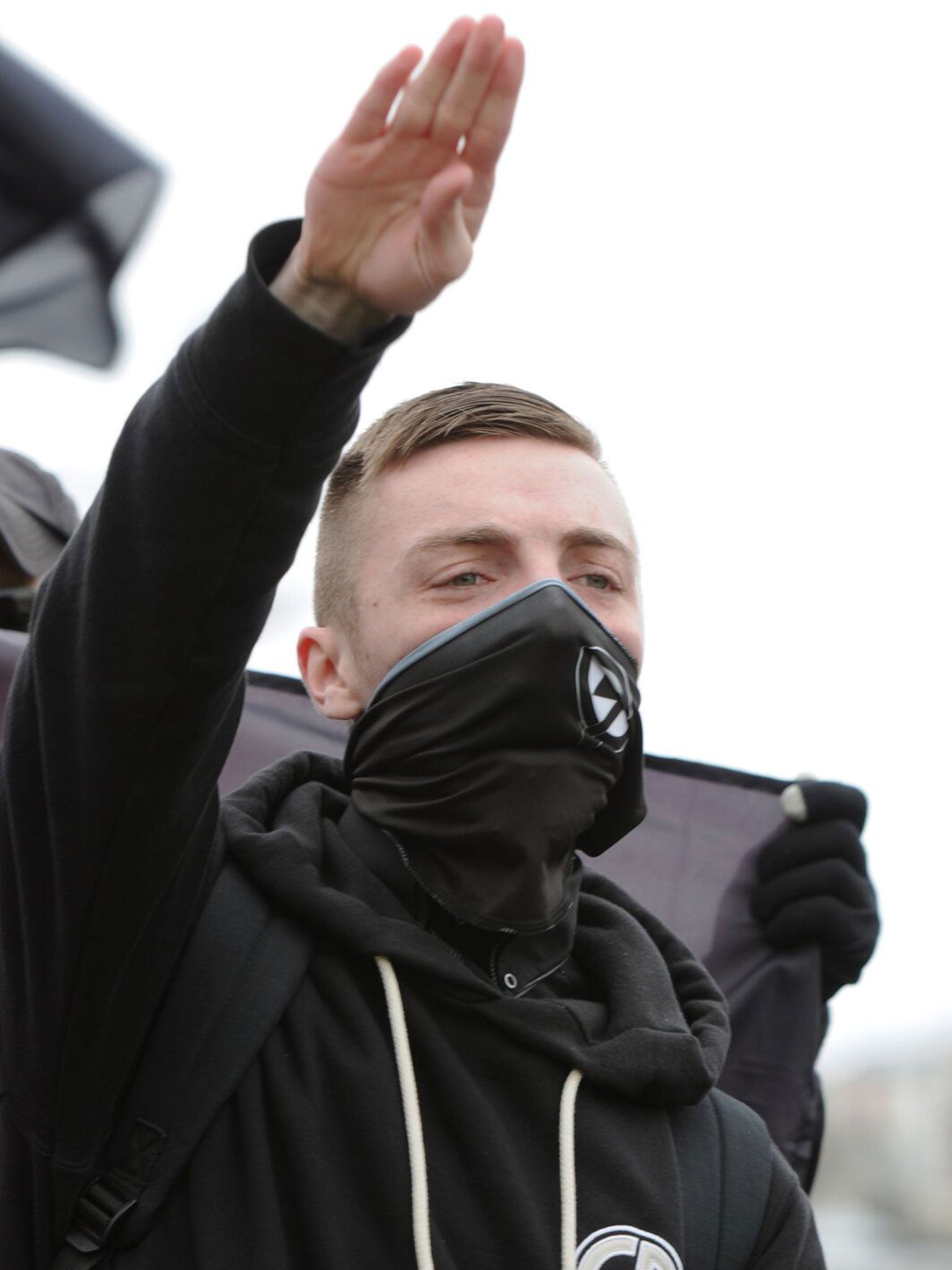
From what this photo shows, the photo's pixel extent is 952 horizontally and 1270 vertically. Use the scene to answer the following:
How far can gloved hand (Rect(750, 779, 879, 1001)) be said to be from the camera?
3.03m

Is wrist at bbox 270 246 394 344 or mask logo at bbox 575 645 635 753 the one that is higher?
wrist at bbox 270 246 394 344

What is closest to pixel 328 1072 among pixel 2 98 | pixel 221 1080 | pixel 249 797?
pixel 221 1080

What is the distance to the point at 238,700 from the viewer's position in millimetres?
1646

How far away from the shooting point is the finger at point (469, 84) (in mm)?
1403

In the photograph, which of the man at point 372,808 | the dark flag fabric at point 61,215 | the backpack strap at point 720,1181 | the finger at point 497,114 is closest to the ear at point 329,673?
the man at point 372,808

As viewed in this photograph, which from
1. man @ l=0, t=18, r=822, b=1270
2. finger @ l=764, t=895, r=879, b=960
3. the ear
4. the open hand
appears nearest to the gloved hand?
finger @ l=764, t=895, r=879, b=960

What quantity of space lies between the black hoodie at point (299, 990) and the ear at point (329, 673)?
0.15 metres

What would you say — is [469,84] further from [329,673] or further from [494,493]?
[329,673]

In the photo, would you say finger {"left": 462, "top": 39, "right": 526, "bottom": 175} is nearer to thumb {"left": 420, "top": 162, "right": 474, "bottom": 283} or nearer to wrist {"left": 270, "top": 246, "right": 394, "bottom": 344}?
thumb {"left": 420, "top": 162, "right": 474, "bottom": 283}

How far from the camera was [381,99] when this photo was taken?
1443 millimetres

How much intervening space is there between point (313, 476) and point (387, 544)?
0.69 metres

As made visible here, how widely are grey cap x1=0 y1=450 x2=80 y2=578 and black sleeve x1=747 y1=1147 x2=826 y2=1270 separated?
213 cm

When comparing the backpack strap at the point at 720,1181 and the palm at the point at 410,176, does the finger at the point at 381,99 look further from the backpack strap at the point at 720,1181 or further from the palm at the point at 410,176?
the backpack strap at the point at 720,1181

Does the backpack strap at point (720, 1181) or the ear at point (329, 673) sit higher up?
the ear at point (329, 673)
